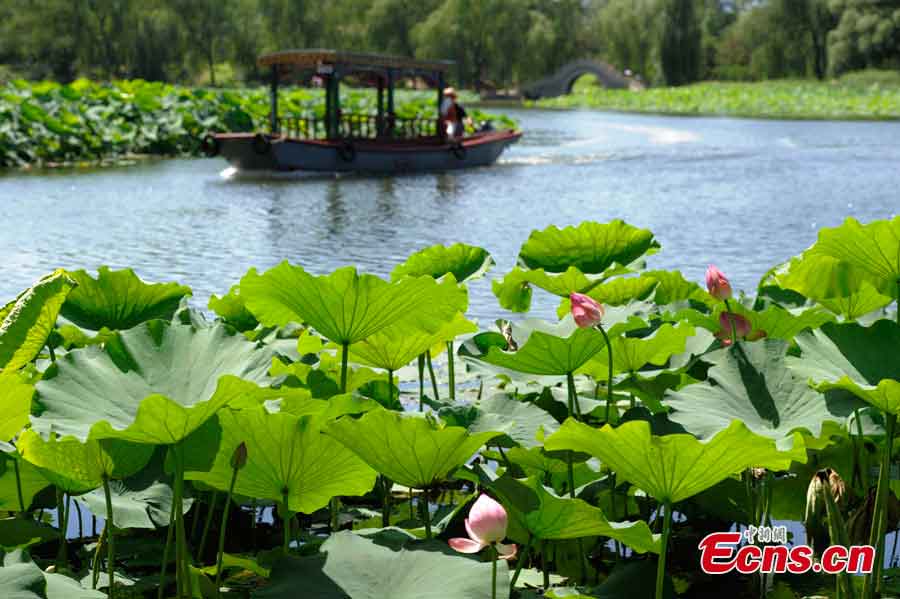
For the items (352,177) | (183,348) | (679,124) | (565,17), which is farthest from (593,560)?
(565,17)

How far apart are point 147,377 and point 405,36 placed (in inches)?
2057

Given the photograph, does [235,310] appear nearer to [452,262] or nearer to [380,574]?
[452,262]

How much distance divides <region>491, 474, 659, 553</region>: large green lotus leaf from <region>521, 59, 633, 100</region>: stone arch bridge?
179 feet

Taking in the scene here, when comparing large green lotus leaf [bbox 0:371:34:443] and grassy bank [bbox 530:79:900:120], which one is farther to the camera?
grassy bank [bbox 530:79:900:120]

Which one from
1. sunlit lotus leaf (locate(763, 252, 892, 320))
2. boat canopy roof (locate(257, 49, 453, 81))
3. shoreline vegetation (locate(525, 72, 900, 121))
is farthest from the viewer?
shoreline vegetation (locate(525, 72, 900, 121))

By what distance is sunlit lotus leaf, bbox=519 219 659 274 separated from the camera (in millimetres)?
2664

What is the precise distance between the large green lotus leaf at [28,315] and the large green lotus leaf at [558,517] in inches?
30.9

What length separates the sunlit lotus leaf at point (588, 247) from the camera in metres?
2.66

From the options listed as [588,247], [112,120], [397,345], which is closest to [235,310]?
[397,345]

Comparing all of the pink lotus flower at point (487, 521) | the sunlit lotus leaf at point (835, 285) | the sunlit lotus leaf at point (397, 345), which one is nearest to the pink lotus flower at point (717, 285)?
the sunlit lotus leaf at point (835, 285)

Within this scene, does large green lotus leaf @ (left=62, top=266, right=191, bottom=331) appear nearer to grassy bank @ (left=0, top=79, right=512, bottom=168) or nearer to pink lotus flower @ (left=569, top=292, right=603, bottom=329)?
pink lotus flower @ (left=569, top=292, right=603, bottom=329)

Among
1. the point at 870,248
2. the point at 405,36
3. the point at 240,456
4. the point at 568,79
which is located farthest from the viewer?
the point at 568,79

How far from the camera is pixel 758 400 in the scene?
1852 mm

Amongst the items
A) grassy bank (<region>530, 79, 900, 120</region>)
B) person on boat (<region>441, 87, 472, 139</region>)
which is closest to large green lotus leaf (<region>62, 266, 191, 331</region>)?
person on boat (<region>441, 87, 472, 139</region>)
